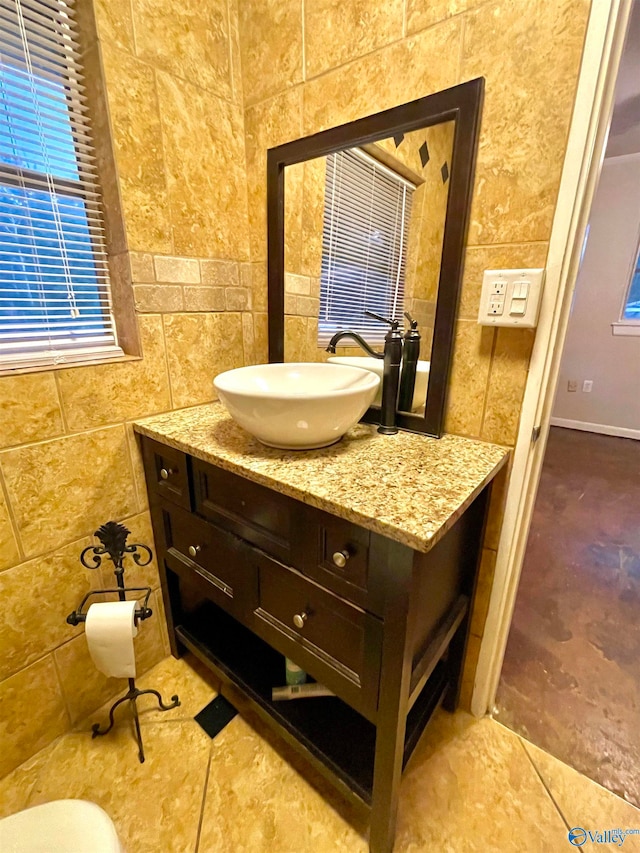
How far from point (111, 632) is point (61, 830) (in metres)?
0.36

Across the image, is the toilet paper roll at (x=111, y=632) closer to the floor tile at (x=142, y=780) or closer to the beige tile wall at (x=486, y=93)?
the floor tile at (x=142, y=780)

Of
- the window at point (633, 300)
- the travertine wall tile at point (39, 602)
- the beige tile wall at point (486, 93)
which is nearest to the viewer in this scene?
the beige tile wall at point (486, 93)

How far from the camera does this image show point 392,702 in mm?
748

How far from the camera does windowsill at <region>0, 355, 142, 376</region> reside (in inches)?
35.4

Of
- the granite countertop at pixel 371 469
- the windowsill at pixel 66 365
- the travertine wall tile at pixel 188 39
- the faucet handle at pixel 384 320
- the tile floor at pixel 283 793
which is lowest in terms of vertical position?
the tile floor at pixel 283 793

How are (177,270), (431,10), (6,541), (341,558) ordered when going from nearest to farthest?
(341,558)
(431,10)
(6,541)
(177,270)

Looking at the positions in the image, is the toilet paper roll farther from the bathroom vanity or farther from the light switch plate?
the light switch plate

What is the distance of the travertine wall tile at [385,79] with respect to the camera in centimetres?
84

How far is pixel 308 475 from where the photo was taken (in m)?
0.79

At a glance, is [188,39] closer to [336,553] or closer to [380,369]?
[380,369]

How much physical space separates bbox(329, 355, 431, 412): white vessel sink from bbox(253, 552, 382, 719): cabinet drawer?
54cm

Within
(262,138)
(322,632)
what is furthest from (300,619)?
(262,138)

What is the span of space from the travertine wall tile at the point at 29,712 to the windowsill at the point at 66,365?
794 millimetres

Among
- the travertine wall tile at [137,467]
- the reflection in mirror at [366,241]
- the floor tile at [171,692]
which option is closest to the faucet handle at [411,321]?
the reflection in mirror at [366,241]
